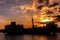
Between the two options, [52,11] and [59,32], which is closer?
[59,32]

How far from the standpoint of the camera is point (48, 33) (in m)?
18.7

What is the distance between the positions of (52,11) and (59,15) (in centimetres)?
85

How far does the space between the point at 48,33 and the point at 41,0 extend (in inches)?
152

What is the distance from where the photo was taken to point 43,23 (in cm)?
2059

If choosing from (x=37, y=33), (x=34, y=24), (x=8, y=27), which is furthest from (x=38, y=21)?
(x=8, y=27)

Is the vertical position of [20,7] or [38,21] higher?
[20,7]

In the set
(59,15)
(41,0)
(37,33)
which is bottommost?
(37,33)

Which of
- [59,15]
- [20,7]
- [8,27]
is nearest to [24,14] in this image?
[20,7]

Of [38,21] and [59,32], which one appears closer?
[59,32]

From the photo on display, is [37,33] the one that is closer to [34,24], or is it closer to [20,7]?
[34,24]

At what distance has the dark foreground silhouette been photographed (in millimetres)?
18734

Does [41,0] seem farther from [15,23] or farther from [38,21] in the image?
[15,23]

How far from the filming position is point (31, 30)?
1947cm

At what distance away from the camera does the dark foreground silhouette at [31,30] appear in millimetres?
18734
